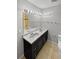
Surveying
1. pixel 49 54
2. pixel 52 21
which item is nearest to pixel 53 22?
pixel 52 21

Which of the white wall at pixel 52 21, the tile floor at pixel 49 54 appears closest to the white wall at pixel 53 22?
the white wall at pixel 52 21

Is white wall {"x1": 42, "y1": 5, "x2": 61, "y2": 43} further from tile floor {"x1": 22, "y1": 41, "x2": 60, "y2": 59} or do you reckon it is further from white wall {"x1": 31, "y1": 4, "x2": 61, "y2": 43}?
tile floor {"x1": 22, "y1": 41, "x2": 60, "y2": 59}

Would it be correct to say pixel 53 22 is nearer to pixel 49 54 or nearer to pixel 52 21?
pixel 52 21

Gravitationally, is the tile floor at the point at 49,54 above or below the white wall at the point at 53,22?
below

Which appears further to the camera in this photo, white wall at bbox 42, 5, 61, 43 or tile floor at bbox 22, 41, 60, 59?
white wall at bbox 42, 5, 61, 43

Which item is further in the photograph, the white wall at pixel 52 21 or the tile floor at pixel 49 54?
the white wall at pixel 52 21

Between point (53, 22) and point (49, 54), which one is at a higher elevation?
point (53, 22)

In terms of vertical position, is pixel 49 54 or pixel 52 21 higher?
pixel 52 21

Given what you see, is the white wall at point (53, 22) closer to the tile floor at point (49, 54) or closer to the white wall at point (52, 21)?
the white wall at point (52, 21)

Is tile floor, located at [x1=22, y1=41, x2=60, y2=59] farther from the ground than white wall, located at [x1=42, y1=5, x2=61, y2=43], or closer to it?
closer to it

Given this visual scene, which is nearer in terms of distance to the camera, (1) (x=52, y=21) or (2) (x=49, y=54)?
(2) (x=49, y=54)

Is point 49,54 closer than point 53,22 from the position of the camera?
Yes

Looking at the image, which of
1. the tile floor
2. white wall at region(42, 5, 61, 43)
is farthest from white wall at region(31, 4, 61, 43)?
the tile floor
